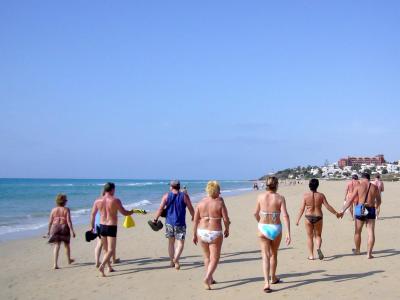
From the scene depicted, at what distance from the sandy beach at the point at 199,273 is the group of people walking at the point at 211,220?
27 cm

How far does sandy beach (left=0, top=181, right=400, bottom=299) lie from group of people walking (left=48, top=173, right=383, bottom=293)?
0.90 ft

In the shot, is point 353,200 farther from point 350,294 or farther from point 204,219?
point 204,219

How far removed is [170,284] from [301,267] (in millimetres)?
2389

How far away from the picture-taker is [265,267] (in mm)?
6223

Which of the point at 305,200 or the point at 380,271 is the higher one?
the point at 305,200

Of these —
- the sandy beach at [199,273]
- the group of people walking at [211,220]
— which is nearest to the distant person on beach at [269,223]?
the group of people walking at [211,220]

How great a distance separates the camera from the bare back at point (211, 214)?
6.43m

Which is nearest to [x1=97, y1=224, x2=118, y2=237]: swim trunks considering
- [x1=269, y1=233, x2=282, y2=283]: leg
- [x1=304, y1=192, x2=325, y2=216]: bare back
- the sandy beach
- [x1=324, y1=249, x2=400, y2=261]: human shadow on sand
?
the sandy beach

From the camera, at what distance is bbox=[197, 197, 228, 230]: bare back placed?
21.1 ft

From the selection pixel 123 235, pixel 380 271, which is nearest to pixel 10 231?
pixel 123 235

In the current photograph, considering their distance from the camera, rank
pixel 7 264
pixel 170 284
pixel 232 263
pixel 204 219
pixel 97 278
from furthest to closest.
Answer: pixel 7 264, pixel 232 263, pixel 97 278, pixel 170 284, pixel 204 219

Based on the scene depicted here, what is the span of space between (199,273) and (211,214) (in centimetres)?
161

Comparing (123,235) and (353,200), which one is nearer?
(353,200)

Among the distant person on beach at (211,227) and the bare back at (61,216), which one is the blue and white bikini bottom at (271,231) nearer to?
the distant person on beach at (211,227)
